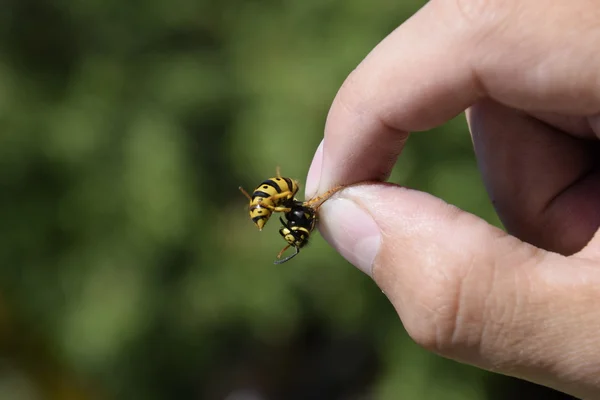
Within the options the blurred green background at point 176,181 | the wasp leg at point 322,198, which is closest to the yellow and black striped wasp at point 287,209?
the wasp leg at point 322,198

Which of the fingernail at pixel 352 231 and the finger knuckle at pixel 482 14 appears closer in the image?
the finger knuckle at pixel 482 14

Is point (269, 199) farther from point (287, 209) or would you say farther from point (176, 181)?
point (176, 181)

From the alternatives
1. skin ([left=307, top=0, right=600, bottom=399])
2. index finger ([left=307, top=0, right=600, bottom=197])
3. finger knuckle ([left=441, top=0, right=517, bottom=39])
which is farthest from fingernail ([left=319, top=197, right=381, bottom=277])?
finger knuckle ([left=441, top=0, right=517, bottom=39])

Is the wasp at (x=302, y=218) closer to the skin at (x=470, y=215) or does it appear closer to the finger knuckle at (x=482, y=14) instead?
the skin at (x=470, y=215)

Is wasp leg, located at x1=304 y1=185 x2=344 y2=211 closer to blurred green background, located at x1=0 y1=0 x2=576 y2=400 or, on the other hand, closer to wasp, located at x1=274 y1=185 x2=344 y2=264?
wasp, located at x1=274 y1=185 x2=344 y2=264

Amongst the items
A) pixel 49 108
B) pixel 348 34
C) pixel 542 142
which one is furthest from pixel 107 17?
pixel 542 142

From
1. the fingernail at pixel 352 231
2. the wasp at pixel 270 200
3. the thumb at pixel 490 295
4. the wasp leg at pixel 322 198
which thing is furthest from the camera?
the wasp at pixel 270 200

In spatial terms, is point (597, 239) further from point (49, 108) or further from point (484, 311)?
point (49, 108)
